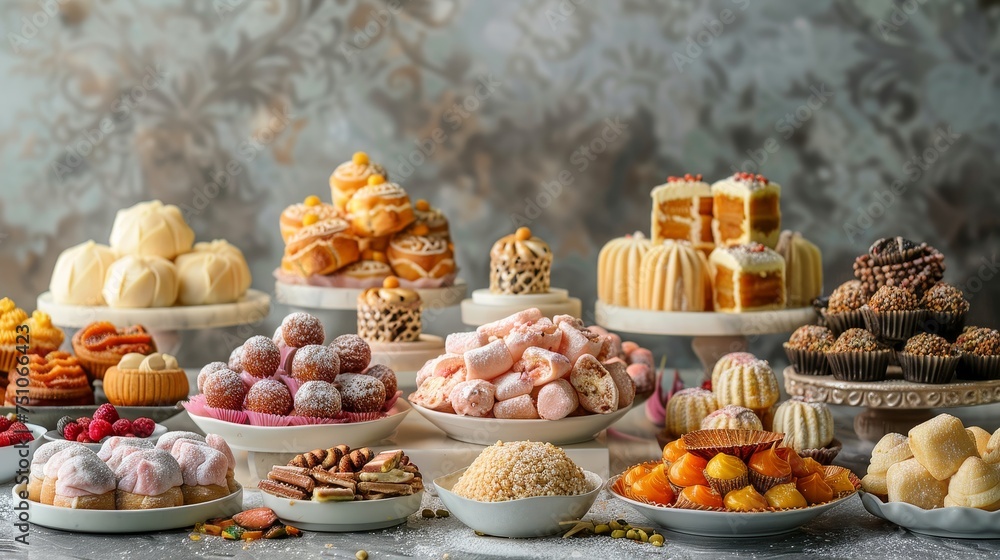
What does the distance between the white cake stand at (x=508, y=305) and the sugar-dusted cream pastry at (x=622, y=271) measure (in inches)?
8.1

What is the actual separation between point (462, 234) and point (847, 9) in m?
2.55

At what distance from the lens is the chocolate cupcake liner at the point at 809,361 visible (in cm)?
332

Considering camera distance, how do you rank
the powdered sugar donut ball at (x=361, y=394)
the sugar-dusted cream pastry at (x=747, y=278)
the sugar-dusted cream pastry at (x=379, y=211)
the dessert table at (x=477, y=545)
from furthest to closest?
the sugar-dusted cream pastry at (x=379, y=211), the sugar-dusted cream pastry at (x=747, y=278), the powdered sugar donut ball at (x=361, y=394), the dessert table at (x=477, y=545)

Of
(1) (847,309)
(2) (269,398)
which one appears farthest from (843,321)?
(2) (269,398)

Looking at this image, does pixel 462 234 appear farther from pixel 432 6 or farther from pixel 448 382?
pixel 448 382

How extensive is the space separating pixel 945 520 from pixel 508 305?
165 cm

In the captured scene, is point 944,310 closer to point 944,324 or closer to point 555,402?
point 944,324

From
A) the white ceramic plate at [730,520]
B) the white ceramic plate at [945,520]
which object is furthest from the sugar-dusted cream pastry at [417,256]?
the white ceramic plate at [945,520]

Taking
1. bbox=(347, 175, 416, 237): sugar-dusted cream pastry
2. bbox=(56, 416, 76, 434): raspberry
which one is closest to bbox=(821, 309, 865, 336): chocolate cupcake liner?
bbox=(347, 175, 416, 237): sugar-dusted cream pastry

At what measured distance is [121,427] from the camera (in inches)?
117

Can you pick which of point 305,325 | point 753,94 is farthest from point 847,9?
point 305,325

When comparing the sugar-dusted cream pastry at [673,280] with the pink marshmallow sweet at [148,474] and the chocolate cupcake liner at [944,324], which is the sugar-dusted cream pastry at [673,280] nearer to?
the chocolate cupcake liner at [944,324]

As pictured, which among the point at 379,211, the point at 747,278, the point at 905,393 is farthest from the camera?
the point at 379,211

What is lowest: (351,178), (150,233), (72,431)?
(72,431)
